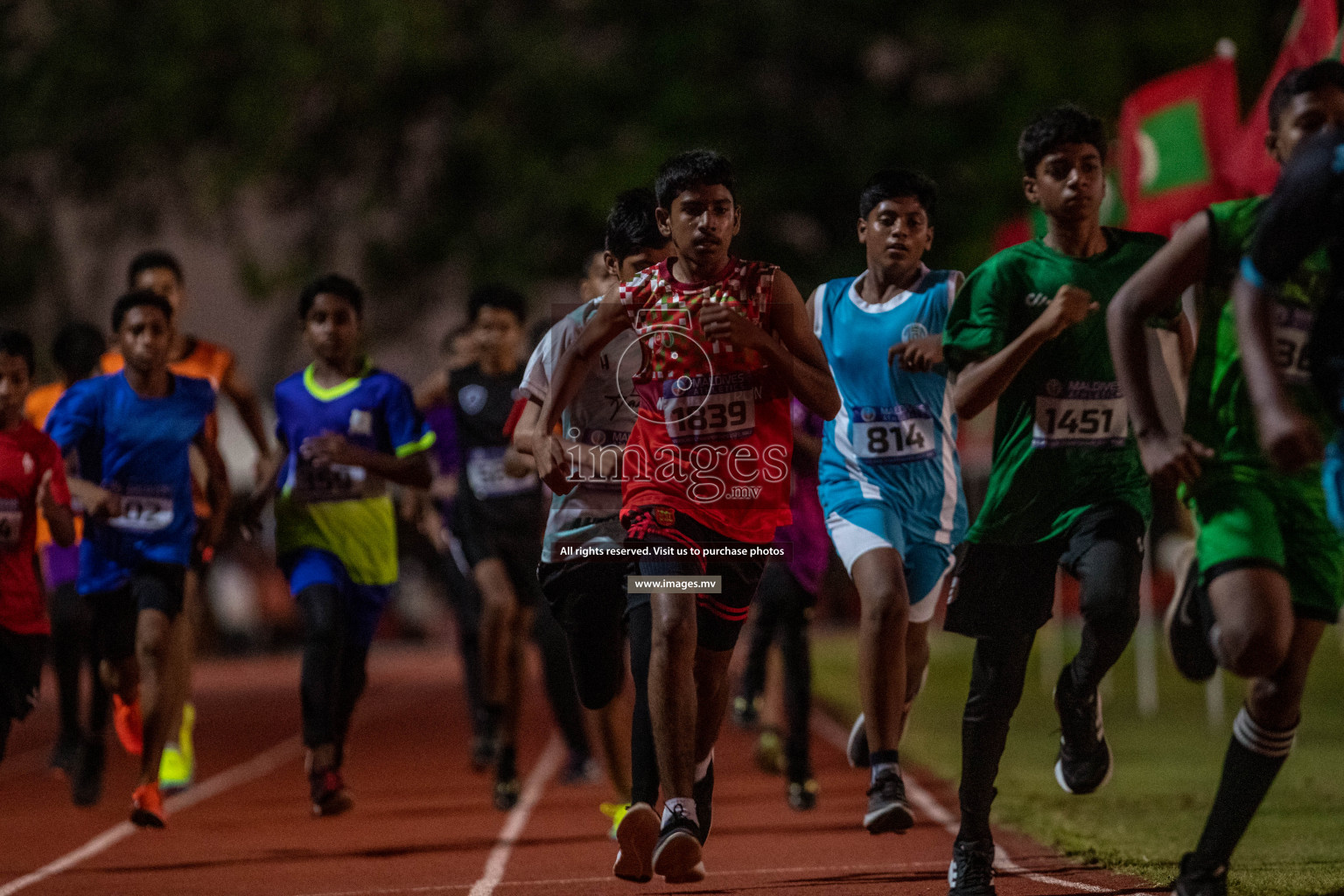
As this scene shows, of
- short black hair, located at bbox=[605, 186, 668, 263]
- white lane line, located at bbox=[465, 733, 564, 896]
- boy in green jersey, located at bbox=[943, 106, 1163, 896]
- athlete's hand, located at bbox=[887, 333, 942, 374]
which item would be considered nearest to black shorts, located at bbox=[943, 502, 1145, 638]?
boy in green jersey, located at bbox=[943, 106, 1163, 896]

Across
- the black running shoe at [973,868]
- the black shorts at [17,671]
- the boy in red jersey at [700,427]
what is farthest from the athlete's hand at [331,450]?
the black running shoe at [973,868]

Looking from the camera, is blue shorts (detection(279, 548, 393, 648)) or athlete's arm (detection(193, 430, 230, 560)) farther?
athlete's arm (detection(193, 430, 230, 560))

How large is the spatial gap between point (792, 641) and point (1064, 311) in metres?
4.15

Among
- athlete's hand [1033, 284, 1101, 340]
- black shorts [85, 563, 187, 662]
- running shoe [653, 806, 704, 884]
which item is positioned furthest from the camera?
black shorts [85, 563, 187, 662]

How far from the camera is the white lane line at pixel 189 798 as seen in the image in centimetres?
761

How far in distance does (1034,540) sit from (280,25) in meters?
22.7

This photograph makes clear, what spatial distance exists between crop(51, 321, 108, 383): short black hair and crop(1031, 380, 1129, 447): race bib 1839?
20.2ft

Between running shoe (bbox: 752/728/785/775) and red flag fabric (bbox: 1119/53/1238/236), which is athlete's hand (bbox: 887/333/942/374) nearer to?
running shoe (bbox: 752/728/785/775)

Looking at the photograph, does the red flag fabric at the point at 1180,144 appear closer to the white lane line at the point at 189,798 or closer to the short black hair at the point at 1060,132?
the white lane line at the point at 189,798

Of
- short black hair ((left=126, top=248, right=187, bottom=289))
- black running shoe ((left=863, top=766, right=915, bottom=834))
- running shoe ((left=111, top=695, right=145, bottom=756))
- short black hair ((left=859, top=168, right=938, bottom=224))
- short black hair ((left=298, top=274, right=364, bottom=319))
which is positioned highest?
short black hair ((left=859, top=168, right=938, bottom=224))

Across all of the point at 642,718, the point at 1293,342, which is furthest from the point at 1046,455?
the point at 642,718

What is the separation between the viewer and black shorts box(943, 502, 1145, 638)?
5.90 m

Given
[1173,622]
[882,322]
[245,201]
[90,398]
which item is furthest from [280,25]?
[1173,622]

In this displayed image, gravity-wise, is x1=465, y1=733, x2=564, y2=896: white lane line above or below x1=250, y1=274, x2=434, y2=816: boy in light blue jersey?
below
